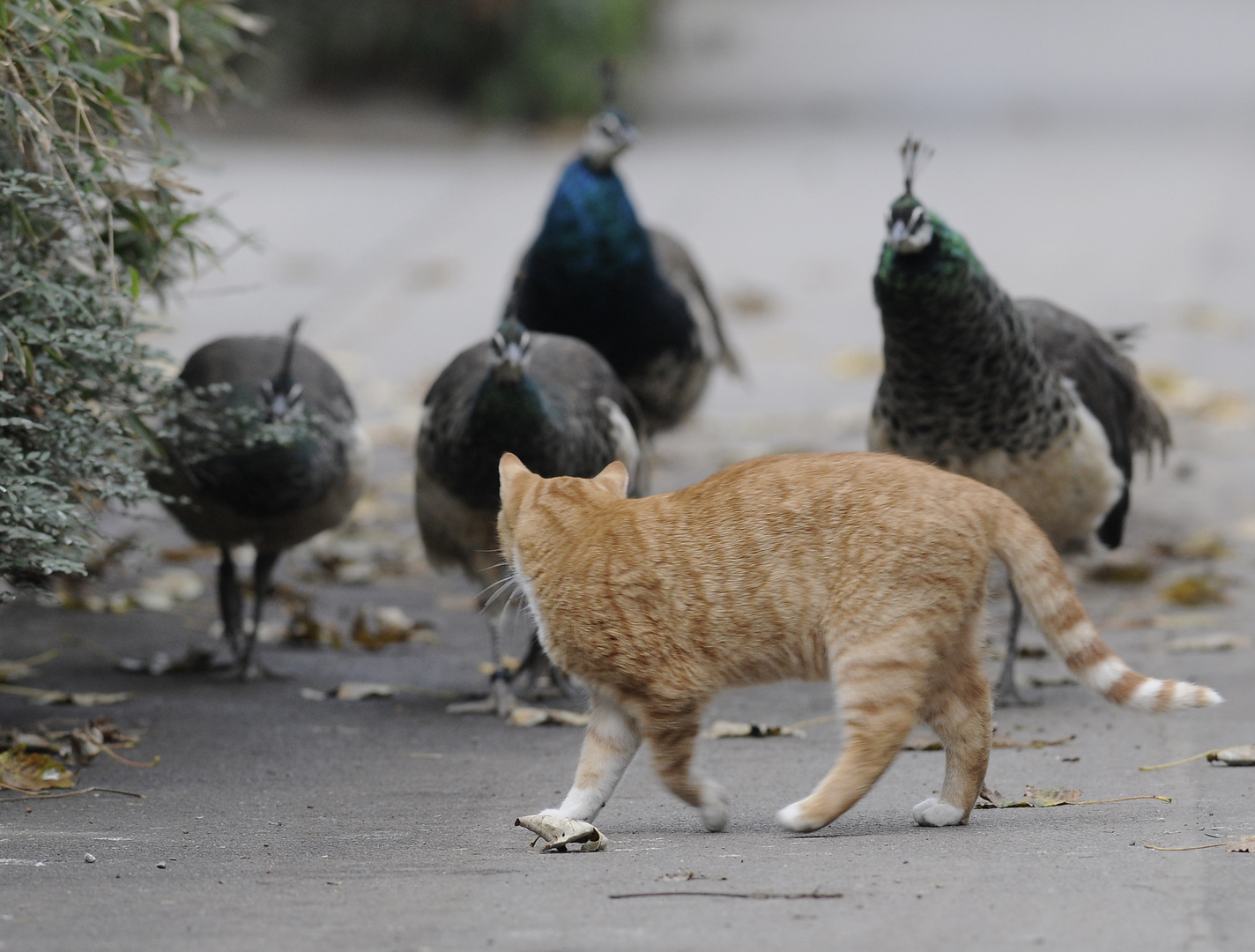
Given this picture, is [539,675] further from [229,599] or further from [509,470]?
[509,470]

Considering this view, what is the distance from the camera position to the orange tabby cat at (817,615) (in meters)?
3.45

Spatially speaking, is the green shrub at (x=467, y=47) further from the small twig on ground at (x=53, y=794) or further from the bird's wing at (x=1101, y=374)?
the small twig on ground at (x=53, y=794)

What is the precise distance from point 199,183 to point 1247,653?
397 inches

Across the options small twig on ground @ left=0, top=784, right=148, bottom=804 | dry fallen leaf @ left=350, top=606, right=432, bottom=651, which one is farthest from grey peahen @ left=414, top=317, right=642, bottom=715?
small twig on ground @ left=0, top=784, right=148, bottom=804

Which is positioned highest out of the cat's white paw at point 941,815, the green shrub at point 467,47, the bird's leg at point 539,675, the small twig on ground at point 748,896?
the green shrub at point 467,47

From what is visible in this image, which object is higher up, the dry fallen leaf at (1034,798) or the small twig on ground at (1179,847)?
the small twig on ground at (1179,847)

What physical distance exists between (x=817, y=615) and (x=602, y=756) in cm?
57

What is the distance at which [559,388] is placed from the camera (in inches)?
223

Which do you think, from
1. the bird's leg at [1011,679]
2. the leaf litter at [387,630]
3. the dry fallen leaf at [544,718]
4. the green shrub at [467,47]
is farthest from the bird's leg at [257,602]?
the green shrub at [467,47]

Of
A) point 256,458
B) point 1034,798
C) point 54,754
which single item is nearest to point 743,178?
point 256,458

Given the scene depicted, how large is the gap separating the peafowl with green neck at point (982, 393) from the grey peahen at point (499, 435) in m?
0.97

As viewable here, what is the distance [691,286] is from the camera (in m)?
7.75

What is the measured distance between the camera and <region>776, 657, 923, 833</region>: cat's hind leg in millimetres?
3430

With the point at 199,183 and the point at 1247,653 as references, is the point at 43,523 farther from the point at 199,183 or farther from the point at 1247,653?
the point at 199,183
